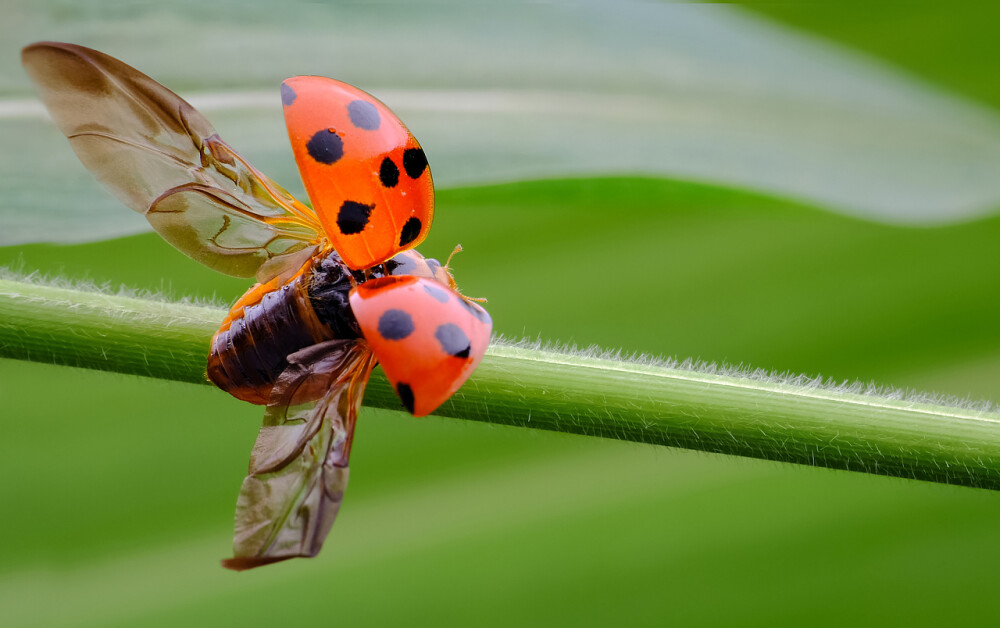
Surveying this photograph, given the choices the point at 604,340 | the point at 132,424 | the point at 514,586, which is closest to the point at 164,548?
the point at 132,424

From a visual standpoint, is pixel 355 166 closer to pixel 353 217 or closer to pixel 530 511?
pixel 353 217

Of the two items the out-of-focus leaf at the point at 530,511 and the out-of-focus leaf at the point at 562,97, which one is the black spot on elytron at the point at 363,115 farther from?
the out-of-focus leaf at the point at 530,511

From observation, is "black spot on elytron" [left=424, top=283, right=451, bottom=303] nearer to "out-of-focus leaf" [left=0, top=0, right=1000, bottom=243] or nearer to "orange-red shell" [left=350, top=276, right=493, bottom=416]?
"orange-red shell" [left=350, top=276, right=493, bottom=416]

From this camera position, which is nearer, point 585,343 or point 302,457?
point 302,457

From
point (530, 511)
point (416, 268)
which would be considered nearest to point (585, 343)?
point (530, 511)

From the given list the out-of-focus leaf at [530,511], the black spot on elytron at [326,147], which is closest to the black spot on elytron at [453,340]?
the black spot on elytron at [326,147]

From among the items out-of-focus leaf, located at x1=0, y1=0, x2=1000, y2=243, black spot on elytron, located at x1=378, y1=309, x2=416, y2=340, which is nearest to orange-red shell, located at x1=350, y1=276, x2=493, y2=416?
black spot on elytron, located at x1=378, y1=309, x2=416, y2=340
